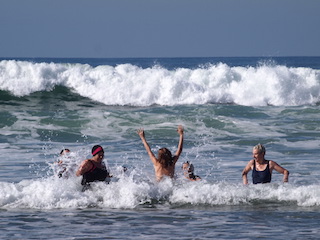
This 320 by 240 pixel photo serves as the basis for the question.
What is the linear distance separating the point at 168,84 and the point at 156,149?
14.5 meters

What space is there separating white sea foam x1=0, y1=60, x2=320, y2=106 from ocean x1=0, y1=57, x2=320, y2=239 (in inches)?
2.3

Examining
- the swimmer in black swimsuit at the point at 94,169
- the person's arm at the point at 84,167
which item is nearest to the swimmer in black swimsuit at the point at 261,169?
the swimmer in black swimsuit at the point at 94,169

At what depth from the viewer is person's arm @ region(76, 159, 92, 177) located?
32.9 ft

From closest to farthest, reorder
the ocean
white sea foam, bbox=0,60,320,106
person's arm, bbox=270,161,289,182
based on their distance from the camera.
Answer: the ocean
person's arm, bbox=270,161,289,182
white sea foam, bbox=0,60,320,106

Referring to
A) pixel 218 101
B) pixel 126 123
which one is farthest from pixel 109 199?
pixel 218 101

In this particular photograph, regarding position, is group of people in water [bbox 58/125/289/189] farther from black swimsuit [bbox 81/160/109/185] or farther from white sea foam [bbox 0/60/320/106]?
white sea foam [bbox 0/60/320/106]

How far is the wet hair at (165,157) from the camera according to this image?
410 inches

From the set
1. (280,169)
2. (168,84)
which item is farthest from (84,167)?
(168,84)

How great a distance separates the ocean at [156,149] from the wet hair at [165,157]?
28cm

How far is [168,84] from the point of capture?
100ft

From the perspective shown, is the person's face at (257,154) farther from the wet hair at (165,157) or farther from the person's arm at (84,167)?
the person's arm at (84,167)

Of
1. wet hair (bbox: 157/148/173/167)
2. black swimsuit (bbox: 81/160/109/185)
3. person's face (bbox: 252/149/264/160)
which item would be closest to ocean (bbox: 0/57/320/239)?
black swimsuit (bbox: 81/160/109/185)

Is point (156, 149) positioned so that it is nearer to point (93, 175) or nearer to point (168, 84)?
point (93, 175)

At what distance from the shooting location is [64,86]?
31.4m
